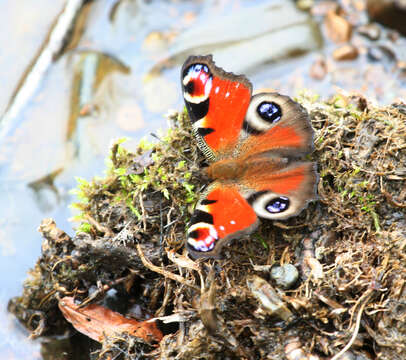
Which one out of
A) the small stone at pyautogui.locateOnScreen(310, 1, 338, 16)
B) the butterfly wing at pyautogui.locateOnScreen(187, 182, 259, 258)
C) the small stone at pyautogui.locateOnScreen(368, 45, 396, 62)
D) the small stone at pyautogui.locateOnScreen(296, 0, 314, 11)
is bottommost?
the small stone at pyautogui.locateOnScreen(368, 45, 396, 62)

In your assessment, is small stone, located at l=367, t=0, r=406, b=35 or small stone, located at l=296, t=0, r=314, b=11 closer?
small stone, located at l=367, t=0, r=406, b=35

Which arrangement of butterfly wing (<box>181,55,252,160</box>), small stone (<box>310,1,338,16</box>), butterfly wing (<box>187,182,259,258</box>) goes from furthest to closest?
small stone (<box>310,1,338,16</box>) → butterfly wing (<box>181,55,252,160</box>) → butterfly wing (<box>187,182,259,258</box>)

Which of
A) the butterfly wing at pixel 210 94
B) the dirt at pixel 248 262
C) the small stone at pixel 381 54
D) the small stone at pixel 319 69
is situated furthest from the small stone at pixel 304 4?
the butterfly wing at pixel 210 94

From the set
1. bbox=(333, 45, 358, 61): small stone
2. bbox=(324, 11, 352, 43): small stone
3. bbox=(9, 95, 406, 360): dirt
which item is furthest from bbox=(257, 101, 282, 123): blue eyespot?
bbox=(324, 11, 352, 43): small stone

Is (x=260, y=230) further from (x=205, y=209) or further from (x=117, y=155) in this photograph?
(x=117, y=155)

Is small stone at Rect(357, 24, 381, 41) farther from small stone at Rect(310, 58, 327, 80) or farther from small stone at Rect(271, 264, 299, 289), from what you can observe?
small stone at Rect(271, 264, 299, 289)

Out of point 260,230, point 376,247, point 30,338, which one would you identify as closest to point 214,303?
point 260,230

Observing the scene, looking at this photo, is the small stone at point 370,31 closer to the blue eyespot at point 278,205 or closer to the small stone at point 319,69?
the small stone at point 319,69
